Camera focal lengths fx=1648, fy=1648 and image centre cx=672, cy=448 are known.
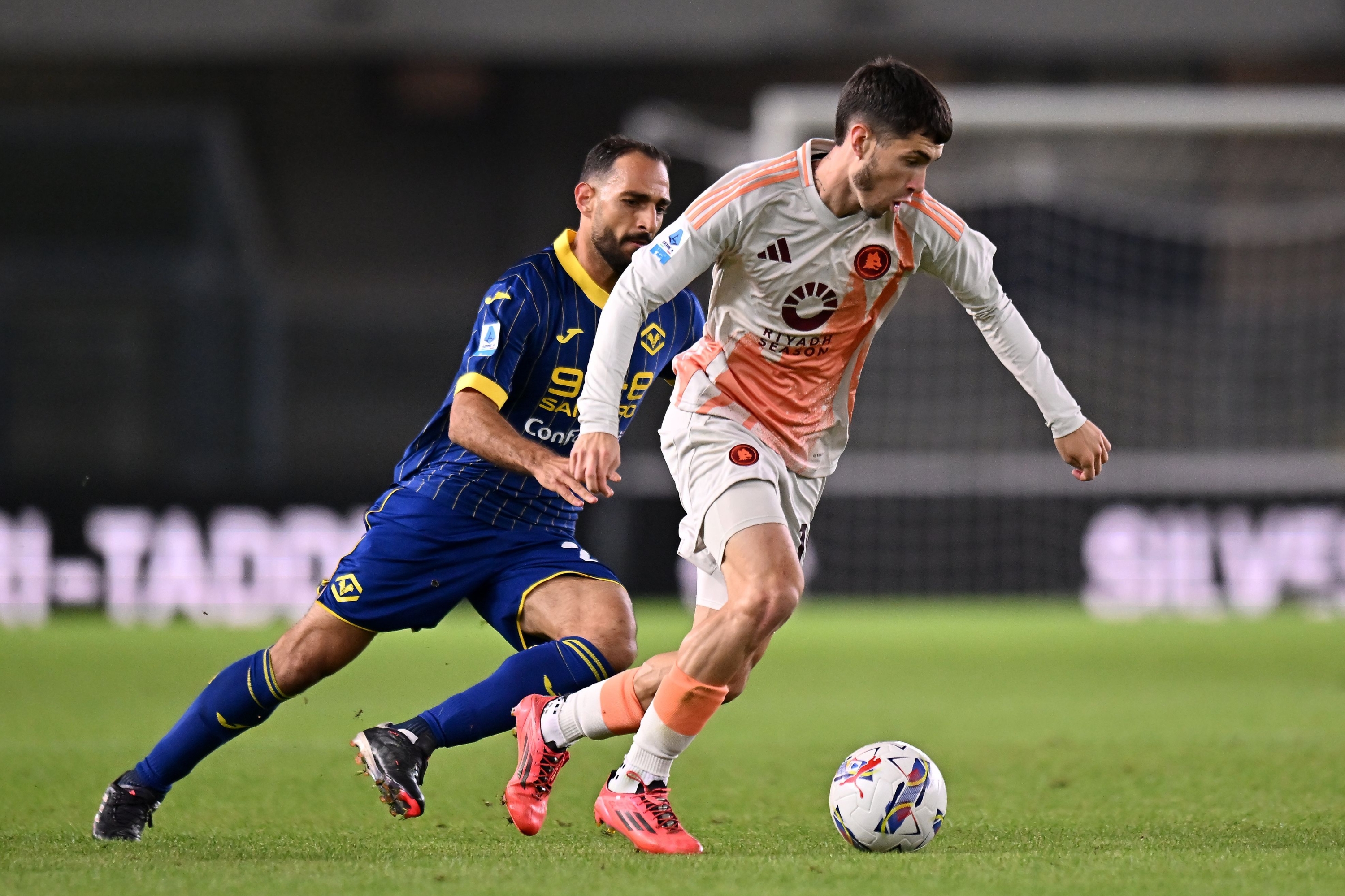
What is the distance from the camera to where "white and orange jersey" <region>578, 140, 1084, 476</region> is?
3.75 meters

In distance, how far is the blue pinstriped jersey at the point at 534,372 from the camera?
13.8 feet

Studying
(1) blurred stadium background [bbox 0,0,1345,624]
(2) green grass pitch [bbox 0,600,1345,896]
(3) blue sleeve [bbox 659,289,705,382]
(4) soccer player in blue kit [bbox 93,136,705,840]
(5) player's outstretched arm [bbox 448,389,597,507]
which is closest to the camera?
(2) green grass pitch [bbox 0,600,1345,896]

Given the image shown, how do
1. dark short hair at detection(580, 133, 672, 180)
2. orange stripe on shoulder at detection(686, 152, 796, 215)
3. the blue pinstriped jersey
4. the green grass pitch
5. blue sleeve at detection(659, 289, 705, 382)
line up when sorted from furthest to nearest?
blue sleeve at detection(659, 289, 705, 382) < dark short hair at detection(580, 133, 672, 180) < the blue pinstriped jersey < orange stripe on shoulder at detection(686, 152, 796, 215) < the green grass pitch

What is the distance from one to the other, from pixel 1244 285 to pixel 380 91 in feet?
36.2

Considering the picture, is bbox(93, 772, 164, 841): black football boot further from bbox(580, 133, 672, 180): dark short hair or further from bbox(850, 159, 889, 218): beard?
bbox(850, 159, 889, 218): beard

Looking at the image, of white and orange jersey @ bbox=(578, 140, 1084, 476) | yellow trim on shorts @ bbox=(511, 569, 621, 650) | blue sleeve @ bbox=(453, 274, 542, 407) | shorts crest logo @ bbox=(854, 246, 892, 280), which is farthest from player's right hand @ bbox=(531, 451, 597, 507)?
shorts crest logo @ bbox=(854, 246, 892, 280)

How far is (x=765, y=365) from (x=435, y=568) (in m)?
0.99

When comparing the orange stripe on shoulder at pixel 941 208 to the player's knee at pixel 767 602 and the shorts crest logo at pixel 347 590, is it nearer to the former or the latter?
the player's knee at pixel 767 602

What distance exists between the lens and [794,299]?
394cm

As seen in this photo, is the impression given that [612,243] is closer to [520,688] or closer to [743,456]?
[743,456]

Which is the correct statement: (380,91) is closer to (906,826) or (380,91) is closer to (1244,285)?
(1244,285)

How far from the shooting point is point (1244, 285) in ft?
59.9

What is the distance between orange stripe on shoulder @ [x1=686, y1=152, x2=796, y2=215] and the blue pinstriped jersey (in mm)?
519

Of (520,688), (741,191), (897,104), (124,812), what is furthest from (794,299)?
(124,812)
